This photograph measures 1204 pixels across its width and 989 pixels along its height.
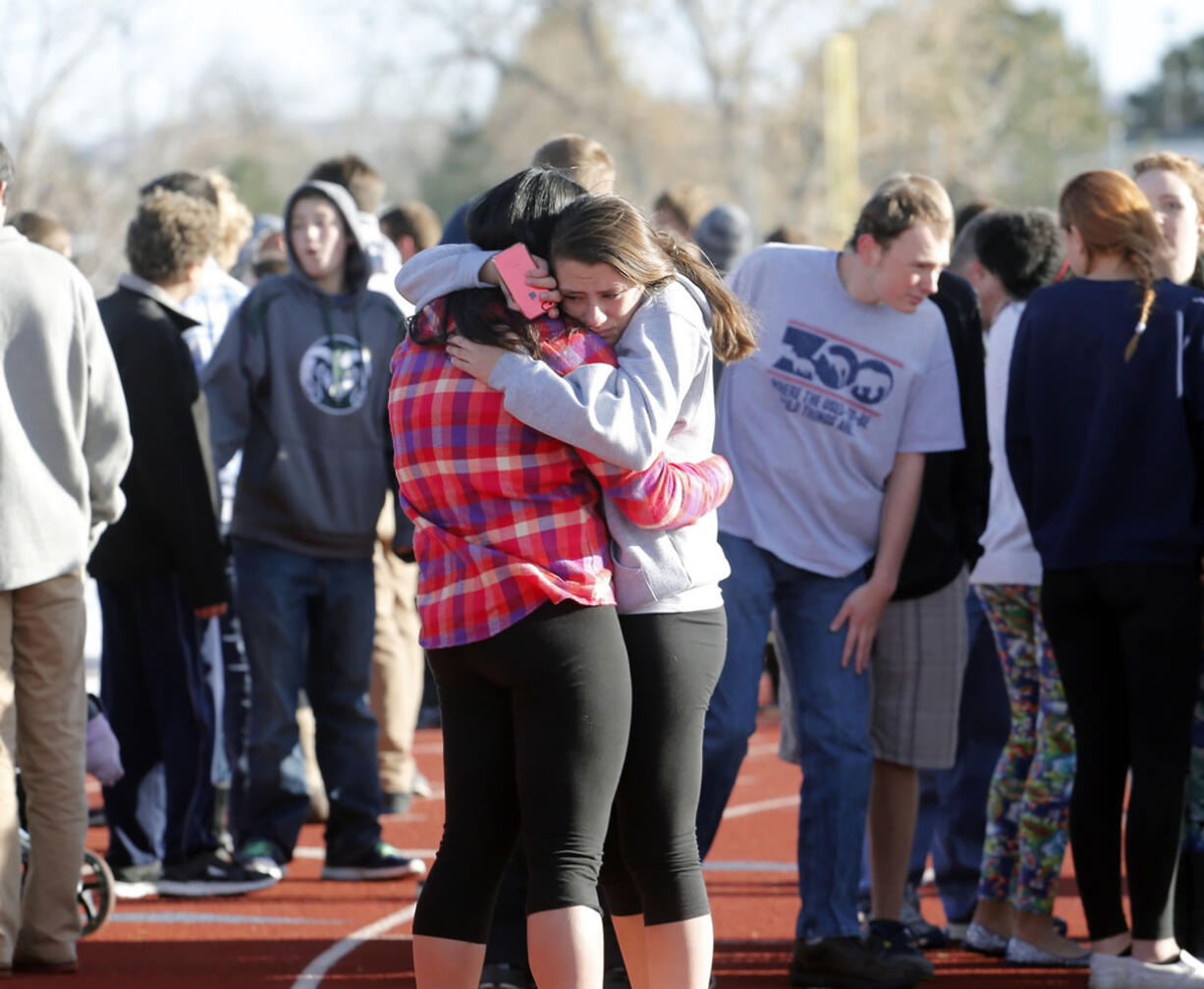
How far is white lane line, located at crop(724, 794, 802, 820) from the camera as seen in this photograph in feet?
26.2

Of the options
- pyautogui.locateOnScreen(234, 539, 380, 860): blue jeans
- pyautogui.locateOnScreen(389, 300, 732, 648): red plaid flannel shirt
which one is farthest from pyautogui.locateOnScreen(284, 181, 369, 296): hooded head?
pyautogui.locateOnScreen(389, 300, 732, 648): red plaid flannel shirt

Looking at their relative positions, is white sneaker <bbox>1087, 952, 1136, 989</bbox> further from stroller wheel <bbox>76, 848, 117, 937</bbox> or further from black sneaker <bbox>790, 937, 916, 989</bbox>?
stroller wheel <bbox>76, 848, 117, 937</bbox>

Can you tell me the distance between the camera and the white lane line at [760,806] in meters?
8.00

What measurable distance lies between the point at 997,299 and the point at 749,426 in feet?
4.76

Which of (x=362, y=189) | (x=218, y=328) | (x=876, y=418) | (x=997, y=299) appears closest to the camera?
(x=876, y=418)

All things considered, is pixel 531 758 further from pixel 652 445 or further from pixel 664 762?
pixel 652 445

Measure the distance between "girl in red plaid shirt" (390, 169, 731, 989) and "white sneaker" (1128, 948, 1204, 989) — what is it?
1.87 meters

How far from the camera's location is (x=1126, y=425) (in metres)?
4.80

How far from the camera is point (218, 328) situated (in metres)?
7.02

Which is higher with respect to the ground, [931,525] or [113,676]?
[931,525]

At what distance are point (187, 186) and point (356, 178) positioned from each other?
1.03m

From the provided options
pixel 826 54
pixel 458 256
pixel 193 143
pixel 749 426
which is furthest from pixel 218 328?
pixel 826 54

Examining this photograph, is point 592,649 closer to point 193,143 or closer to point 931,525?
point 931,525

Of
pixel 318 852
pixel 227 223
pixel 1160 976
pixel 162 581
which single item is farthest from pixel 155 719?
pixel 1160 976
